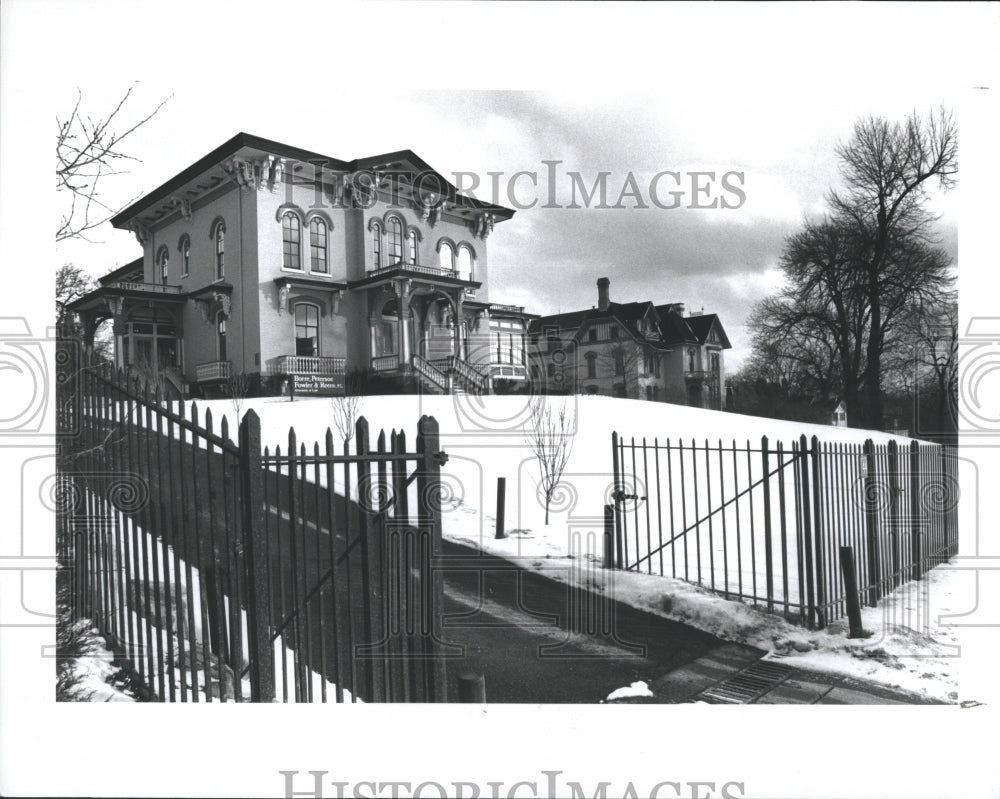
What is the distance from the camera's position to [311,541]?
4344 mm

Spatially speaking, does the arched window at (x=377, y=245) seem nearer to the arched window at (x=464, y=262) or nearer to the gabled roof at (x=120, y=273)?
the arched window at (x=464, y=262)

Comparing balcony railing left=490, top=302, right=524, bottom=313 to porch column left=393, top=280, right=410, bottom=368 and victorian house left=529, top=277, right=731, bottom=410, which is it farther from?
porch column left=393, top=280, right=410, bottom=368

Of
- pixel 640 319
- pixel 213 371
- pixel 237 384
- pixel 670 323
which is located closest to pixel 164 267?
pixel 213 371

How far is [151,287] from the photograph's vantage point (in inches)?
134

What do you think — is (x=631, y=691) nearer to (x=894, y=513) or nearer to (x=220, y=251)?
(x=894, y=513)

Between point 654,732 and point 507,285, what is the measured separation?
2613 mm

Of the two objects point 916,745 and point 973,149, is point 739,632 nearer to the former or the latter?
point 916,745

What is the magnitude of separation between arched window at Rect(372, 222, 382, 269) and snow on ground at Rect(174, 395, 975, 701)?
79 cm

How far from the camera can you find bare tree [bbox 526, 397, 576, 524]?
3.65 m

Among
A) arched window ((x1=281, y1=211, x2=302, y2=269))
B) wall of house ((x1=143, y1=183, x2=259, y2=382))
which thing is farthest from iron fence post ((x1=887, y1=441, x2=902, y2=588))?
wall of house ((x1=143, y1=183, x2=259, y2=382))

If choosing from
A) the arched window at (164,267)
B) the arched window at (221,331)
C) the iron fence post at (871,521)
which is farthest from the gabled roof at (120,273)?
the iron fence post at (871,521)

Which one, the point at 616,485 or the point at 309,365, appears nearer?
the point at 309,365

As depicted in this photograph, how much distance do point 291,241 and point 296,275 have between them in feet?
0.65

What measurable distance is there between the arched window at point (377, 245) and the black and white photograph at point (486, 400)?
4 cm
